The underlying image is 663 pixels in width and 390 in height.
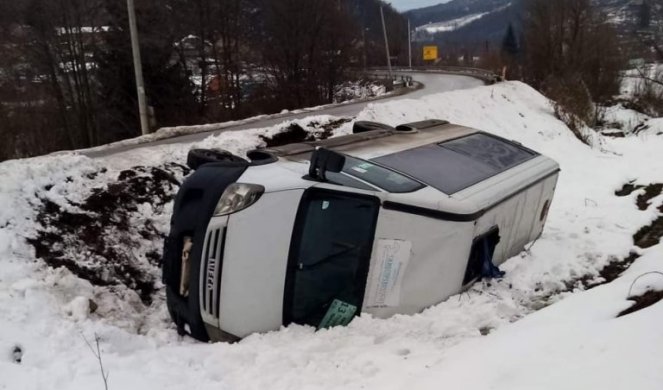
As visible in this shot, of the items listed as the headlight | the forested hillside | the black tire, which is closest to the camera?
the headlight

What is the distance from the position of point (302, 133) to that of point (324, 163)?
279 inches

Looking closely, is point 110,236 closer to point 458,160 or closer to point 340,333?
point 340,333

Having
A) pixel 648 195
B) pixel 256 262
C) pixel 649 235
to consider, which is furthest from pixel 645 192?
pixel 256 262

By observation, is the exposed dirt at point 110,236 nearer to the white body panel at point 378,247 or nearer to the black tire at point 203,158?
the black tire at point 203,158

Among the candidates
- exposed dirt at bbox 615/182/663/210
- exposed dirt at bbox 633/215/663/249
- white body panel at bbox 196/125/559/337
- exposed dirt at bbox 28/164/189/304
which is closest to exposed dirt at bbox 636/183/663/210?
exposed dirt at bbox 615/182/663/210

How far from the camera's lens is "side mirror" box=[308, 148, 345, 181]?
4.11 metres

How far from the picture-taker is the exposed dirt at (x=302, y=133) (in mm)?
10367

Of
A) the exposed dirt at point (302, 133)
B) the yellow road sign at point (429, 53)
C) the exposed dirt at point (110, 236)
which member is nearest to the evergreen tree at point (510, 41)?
the yellow road sign at point (429, 53)

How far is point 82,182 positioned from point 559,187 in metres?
8.54

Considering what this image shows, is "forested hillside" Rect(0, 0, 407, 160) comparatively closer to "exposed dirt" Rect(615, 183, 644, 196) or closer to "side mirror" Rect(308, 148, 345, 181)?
"exposed dirt" Rect(615, 183, 644, 196)

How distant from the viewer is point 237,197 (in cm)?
400

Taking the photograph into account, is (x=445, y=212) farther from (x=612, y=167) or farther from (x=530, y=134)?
(x=530, y=134)

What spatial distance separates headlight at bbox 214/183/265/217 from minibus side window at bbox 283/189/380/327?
0.36 metres

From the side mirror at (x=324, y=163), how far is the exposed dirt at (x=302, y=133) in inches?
→ 233
